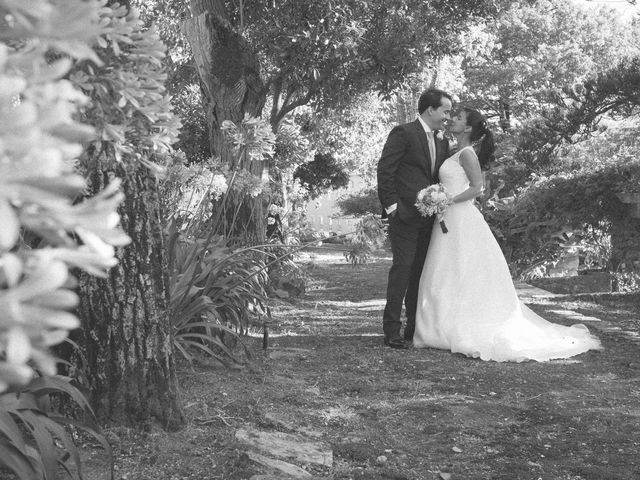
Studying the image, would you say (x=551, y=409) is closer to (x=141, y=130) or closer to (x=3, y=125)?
(x=141, y=130)

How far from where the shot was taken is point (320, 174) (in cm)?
2070

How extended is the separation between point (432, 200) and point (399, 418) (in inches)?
90.6

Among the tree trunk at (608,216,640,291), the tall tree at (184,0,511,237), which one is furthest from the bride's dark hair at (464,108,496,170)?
the tree trunk at (608,216,640,291)

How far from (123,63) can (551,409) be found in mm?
3500

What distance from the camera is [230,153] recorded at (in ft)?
27.3

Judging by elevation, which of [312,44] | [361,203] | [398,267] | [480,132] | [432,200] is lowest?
[398,267]

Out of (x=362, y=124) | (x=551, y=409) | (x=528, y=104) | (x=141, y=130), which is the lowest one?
(x=551, y=409)

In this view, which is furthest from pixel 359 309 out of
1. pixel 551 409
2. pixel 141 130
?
pixel 141 130

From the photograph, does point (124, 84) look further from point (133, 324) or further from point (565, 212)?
point (565, 212)

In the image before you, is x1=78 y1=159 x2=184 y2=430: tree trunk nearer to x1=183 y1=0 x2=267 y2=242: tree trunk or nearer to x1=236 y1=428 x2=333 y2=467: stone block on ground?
x1=236 y1=428 x2=333 y2=467: stone block on ground

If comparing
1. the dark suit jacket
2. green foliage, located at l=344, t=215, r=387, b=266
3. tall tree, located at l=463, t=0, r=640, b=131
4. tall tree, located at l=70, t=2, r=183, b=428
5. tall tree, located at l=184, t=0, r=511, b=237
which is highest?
tall tree, located at l=463, t=0, r=640, b=131

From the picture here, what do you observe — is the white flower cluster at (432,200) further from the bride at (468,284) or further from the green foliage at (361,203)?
the green foliage at (361,203)

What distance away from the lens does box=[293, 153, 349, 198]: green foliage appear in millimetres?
20203

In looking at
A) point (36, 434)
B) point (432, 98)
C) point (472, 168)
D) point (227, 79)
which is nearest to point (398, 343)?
point (472, 168)
